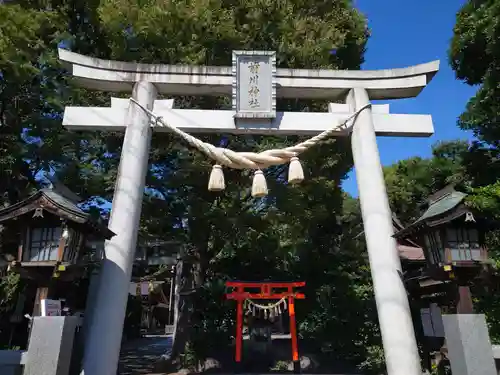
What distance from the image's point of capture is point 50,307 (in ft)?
17.0

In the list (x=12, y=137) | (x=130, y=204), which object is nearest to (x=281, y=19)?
(x=130, y=204)

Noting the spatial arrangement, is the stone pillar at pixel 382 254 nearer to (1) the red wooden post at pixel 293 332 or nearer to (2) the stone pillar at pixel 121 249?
(2) the stone pillar at pixel 121 249

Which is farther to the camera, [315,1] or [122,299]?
[315,1]

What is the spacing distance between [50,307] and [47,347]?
0.62 meters

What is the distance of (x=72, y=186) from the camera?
1136 centimetres

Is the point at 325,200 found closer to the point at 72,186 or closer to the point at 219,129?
the point at 219,129

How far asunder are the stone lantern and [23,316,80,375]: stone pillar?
608 mm

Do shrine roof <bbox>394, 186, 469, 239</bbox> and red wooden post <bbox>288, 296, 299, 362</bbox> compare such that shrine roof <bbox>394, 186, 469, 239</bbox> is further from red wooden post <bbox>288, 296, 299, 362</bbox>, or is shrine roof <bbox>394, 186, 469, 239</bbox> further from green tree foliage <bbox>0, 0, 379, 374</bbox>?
red wooden post <bbox>288, 296, 299, 362</bbox>

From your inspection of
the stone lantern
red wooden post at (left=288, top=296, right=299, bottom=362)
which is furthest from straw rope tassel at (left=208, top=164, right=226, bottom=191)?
red wooden post at (left=288, top=296, right=299, bottom=362)

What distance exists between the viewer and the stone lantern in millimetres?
5391

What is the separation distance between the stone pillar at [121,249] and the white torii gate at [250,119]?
0.02m

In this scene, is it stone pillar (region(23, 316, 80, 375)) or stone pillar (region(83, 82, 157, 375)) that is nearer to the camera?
stone pillar (region(23, 316, 80, 375))

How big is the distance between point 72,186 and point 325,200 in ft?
25.9

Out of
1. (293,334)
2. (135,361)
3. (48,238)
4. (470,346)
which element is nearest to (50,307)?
(48,238)
